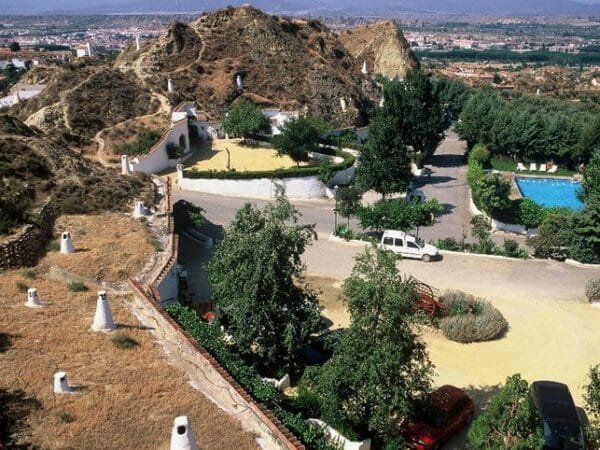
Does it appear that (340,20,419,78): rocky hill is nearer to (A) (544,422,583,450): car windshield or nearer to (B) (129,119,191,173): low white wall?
(B) (129,119,191,173): low white wall

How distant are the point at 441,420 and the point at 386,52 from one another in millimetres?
89134

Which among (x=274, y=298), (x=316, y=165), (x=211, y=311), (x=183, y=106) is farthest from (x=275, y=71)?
(x=274, y=298)

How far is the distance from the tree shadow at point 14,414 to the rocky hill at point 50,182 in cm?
893

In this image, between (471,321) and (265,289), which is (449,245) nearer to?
(471,321)

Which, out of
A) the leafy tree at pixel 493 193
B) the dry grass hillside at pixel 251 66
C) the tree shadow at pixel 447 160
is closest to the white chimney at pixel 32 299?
the leafy tree at pixel 493 193

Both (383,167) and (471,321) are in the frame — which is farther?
(383,167)

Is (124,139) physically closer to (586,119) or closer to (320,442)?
(320,442)

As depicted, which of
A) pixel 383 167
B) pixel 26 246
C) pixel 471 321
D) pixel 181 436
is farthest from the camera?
pixel 383 167

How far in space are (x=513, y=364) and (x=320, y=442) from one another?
27.0 feet

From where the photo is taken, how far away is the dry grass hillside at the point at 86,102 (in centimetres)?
4216

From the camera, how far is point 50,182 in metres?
23.3

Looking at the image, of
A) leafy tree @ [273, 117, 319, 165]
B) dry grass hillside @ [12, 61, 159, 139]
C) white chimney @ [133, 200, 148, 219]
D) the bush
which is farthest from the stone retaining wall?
dry grass hillside @ [12, 61, 159, 139]

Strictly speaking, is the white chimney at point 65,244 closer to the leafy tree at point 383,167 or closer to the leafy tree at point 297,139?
the leafy tree at point 383,167

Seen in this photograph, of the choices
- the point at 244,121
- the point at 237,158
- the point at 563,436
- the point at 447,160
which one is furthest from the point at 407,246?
the point at 447,160
